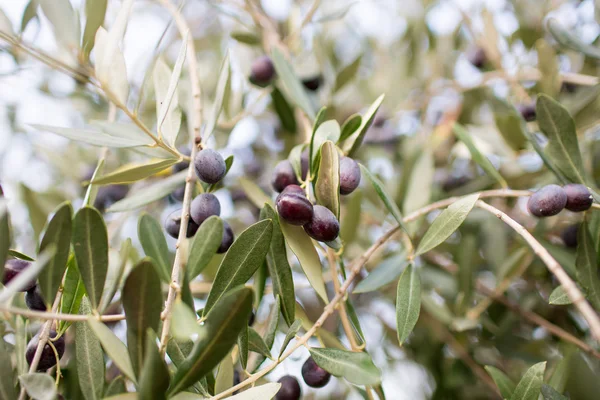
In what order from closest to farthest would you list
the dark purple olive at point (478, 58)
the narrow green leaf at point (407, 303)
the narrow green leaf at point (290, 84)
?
the narrow green leaf at point (407, 303) → the narrow green leaf at point (290, 84) → the dark purple olive at point (478, 58)

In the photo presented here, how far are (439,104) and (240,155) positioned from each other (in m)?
0.77

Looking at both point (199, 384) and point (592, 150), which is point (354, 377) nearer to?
point (199, 384)

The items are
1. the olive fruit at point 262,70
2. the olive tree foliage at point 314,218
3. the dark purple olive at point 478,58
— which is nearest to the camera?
the olive tree foliage at point 314,218

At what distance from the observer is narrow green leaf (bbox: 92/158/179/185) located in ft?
2.40

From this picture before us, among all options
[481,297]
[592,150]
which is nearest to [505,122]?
[592,150]

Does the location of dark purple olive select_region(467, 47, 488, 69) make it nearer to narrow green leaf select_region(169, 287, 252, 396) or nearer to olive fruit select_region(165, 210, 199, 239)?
olive fruit select_region(165, 210, 199, 239)

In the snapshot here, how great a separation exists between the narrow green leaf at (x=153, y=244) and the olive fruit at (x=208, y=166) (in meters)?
0.13

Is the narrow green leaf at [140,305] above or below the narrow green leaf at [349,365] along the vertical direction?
above

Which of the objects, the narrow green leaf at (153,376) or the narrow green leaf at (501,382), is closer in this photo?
the narrow green leaf at (153,376)

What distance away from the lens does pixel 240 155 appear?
5.79 feet

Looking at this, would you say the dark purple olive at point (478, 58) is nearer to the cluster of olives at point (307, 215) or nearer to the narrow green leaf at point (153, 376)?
the cluster of olives at point (307, 215)

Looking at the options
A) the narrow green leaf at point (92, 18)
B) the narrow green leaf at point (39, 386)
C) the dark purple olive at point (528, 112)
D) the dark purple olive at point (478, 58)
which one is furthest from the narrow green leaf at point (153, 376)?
the dark purple olive at point (478, 58)

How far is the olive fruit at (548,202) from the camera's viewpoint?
2.59 feet

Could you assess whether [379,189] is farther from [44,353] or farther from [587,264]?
[44,353]
